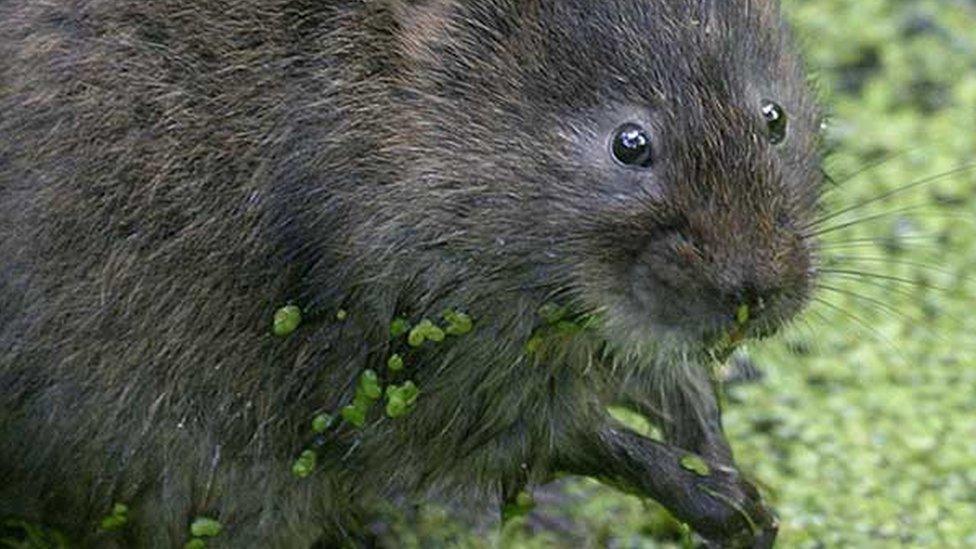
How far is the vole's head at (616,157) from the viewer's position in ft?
13.7

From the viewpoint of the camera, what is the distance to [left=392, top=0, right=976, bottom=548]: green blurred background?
212 inches

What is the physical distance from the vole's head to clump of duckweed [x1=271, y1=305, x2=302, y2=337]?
0.33m

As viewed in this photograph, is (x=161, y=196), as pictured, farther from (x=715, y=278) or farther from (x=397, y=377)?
(x=715, y=278)

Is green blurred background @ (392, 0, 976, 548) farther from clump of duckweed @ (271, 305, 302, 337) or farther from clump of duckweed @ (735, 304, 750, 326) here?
clump of duckweed @ (271, 305, 302, 337)

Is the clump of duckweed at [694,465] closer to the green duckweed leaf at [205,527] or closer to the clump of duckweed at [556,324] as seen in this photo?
the clump of duckweed at [556,324]

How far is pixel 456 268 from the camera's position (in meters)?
4.34

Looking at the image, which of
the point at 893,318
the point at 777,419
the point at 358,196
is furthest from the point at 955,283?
the point at 358,196

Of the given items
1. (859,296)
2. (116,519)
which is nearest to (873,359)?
(859,296)

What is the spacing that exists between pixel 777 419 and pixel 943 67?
2026 millimetres

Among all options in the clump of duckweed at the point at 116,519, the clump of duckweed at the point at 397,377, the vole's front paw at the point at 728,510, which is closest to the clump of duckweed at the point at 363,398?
the clump of duckweed at the point at 397,377

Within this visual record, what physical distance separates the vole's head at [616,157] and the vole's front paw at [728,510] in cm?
62

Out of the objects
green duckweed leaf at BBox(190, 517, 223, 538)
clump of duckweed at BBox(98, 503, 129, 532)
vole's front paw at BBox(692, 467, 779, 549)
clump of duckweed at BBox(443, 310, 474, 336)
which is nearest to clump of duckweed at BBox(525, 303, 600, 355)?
clump of duckweed at BBox(443, 310, 474, 336)

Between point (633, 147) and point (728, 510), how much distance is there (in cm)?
92

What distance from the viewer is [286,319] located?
14.4ft
